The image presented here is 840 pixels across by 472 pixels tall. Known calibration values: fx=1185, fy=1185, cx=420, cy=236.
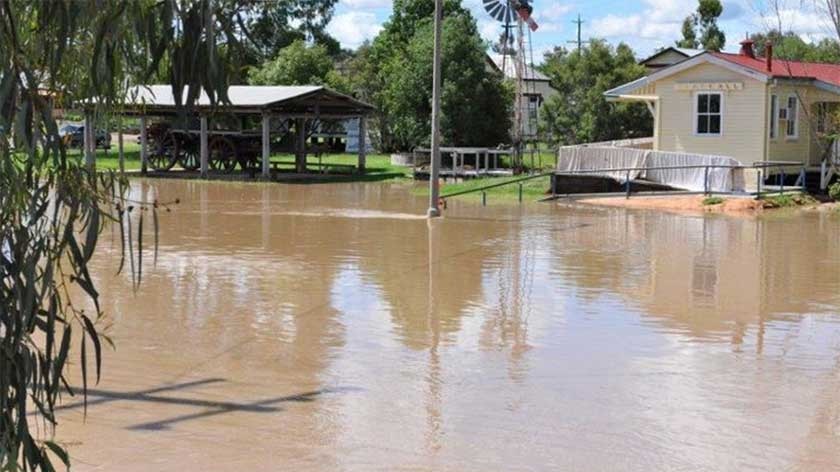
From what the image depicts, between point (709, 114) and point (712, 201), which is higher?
point (709, 114)

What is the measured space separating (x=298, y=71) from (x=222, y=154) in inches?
578

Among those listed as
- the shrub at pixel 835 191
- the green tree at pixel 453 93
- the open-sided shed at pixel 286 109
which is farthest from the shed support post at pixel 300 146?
the shrub at pixel 835 191

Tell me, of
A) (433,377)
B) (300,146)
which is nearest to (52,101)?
(433,377)

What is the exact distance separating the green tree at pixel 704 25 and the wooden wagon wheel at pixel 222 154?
43.0m

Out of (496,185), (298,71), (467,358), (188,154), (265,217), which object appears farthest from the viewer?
(298,71)

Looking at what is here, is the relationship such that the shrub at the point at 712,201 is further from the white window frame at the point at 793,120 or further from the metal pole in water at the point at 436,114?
the metal pole in water at the point at 436,114

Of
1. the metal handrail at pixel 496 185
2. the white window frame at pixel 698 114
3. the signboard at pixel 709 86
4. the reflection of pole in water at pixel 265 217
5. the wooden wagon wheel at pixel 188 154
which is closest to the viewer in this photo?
the reflection of pole in water at pixel 265 217

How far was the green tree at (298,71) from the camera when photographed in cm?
5600

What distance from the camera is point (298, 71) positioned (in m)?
56.3

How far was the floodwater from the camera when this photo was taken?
7680 mm

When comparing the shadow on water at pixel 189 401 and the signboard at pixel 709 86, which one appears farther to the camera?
the signboard at pixel 709 86

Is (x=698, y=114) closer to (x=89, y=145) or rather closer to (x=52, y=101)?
(x=89, y=145)

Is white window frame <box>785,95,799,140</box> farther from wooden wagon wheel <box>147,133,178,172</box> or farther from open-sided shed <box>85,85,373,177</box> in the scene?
wooden wagon wheel <box>147,133,178,172</box>

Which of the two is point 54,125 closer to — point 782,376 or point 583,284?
point 782,376
